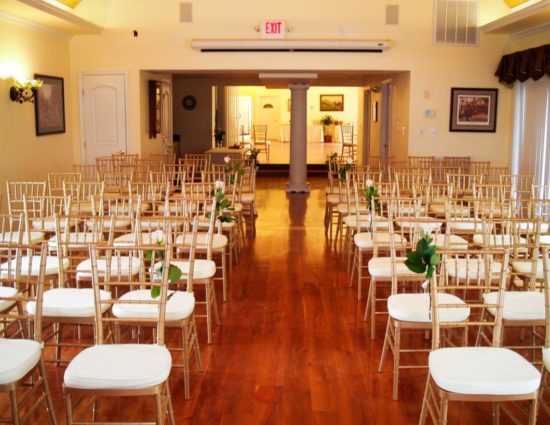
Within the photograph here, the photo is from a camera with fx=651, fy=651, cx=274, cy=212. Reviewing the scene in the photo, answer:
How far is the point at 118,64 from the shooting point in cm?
1152

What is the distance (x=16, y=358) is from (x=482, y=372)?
2.20m

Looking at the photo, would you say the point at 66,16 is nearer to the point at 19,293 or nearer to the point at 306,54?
the point at 306,54

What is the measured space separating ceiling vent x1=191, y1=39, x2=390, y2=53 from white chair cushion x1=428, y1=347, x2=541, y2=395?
8.60 m

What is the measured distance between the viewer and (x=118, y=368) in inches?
119

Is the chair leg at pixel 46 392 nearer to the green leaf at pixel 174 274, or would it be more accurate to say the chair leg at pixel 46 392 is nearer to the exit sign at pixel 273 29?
the green leaf at pixel 174 274

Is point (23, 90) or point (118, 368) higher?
point (23, 90)

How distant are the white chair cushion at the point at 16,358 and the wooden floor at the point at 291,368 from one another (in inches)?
24.2

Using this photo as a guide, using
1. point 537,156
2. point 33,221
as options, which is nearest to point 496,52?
point 537,156

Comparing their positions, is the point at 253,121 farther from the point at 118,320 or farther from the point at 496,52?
the point at 118,320

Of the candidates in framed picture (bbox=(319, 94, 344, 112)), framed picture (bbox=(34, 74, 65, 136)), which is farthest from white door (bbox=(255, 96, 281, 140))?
framed picture (bbox=(34, 74, 65, 136))

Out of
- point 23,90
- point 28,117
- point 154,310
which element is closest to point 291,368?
point 154,310

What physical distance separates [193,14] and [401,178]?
493 cm

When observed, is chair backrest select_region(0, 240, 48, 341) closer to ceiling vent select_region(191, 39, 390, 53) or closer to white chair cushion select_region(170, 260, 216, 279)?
white chair cushion select_region(170, 260, 216, 279)

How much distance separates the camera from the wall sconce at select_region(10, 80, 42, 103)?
903cm
